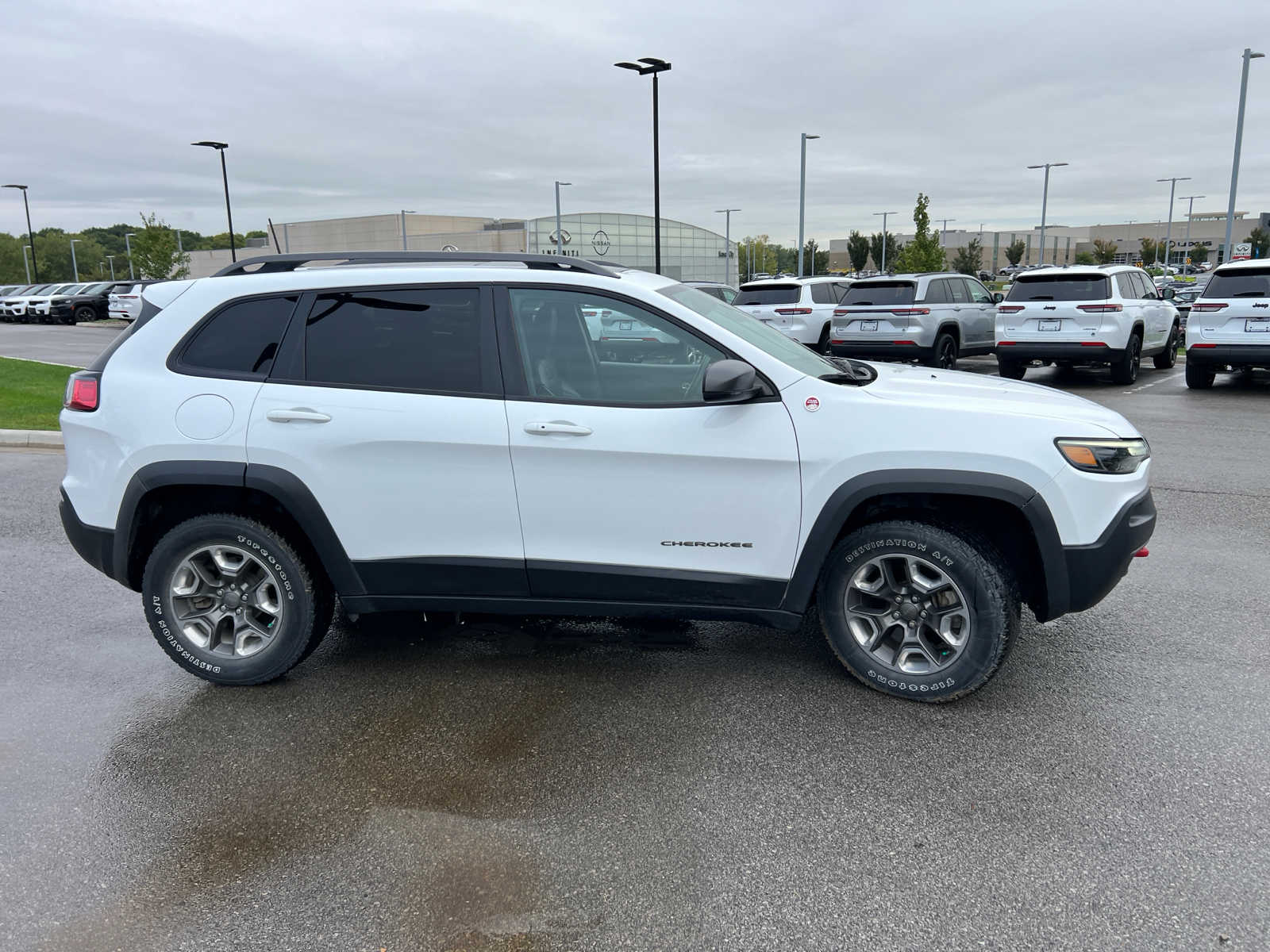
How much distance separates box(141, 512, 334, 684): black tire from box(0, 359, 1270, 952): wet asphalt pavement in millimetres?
140

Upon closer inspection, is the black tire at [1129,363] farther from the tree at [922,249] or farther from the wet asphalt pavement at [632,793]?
the tree at [922,249]

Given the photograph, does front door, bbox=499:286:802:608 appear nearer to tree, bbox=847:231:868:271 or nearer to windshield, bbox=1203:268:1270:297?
windshield, bbox=1203:268:1270:297

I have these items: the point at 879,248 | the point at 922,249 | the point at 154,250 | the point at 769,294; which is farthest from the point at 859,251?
the point at 769,294

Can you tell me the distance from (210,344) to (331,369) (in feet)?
1.89

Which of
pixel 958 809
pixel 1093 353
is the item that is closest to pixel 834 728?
pixel 958 809

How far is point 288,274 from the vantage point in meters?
4.08

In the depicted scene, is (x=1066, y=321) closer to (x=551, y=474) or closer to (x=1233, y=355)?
(x=1233, y=355)

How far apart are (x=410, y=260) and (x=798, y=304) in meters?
14.8

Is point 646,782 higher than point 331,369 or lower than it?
lower

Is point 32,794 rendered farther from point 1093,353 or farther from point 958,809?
point 1093,353

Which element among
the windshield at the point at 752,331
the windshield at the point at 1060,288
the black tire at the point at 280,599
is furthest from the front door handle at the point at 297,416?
the windshield at the point at 1060,288

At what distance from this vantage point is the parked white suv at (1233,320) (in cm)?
1250

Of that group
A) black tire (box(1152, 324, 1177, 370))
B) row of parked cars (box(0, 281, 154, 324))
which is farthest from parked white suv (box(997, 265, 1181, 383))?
row of parked cars (box(0, 281, 154, 324))

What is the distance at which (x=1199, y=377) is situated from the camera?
14.0 m
